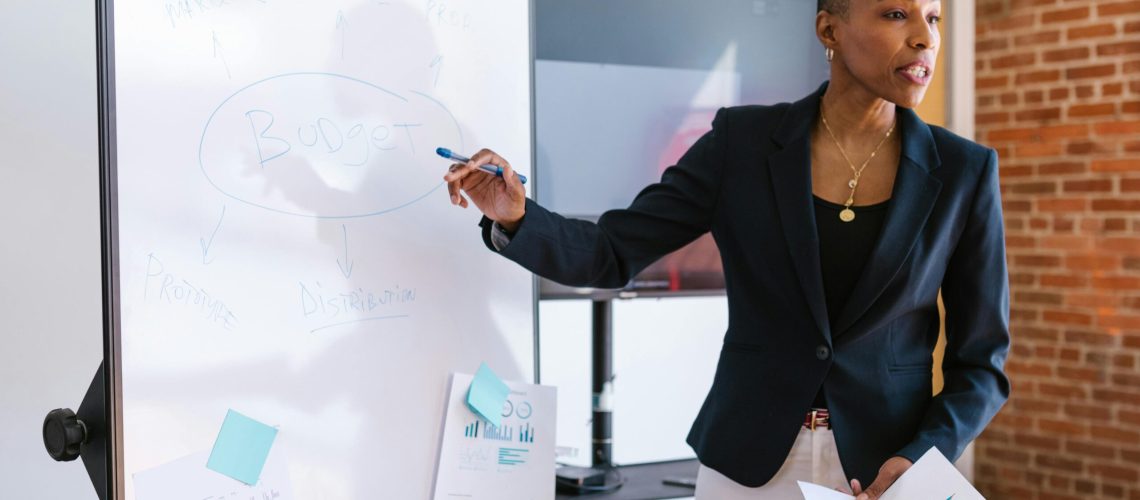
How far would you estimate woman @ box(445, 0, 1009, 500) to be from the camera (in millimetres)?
1433

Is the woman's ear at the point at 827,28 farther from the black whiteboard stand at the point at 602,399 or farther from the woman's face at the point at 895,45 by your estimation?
the black whiteboard stand at the point at 602,399

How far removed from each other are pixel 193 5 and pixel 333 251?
39 cm

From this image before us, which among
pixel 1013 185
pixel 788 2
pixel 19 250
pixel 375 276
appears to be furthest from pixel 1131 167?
Answer: pixel 19 250

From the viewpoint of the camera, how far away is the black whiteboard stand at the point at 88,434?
1.26 meters

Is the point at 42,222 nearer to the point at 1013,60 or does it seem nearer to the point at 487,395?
the point at 487,395

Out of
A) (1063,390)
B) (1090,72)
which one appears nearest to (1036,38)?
(1090,72)

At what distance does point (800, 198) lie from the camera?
147cm

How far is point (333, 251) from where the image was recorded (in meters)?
1.44

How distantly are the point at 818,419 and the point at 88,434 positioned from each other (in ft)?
3.31

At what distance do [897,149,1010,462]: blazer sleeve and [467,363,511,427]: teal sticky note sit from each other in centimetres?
66

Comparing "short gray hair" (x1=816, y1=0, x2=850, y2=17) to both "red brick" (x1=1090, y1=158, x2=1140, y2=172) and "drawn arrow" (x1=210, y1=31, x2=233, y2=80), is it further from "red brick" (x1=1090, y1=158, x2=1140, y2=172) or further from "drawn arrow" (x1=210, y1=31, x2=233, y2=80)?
"red brick" (x1=1090, y1=158, x2=1140, y2=172)

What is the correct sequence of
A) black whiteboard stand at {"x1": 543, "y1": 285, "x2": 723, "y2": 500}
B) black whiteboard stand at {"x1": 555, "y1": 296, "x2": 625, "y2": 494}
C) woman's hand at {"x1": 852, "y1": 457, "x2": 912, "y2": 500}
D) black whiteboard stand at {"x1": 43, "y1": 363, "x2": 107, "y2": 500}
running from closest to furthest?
black whiteboard stand at {"x1": 43, "y1": 363, "x2": 107, "y2": 500}
woman's hand at {"x1": 852, "y1": 457, "x2": 912, "y2": 500}
black whiteboard stand at {"x1": 543, "y1": 285, "x2": 723, "y2": 500}
black whiteboard stand at {"x1": 555, "y1": 296, "x2": 625, "y2": 494}

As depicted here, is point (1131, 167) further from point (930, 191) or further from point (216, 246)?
point (216, 246)

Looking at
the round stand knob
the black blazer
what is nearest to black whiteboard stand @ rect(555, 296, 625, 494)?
the black blazer
